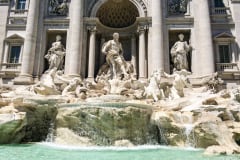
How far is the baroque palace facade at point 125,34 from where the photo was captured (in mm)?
21141

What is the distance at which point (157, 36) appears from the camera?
2123 centimetres

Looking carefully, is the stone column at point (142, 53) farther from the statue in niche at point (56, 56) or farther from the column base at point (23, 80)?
the column base at point (23, 80)

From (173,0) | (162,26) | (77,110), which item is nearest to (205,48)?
(162,26)

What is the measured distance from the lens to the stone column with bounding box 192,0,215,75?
800 inches

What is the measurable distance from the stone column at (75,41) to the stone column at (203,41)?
9.30 metres

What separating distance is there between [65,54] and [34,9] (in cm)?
483

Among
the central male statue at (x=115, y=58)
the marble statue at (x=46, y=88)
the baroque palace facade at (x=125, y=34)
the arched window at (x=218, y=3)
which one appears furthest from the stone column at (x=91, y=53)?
the arched window at (x=218, y=3)

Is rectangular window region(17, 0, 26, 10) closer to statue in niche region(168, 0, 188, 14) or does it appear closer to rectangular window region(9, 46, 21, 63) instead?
rectangular window region(9, 46, 21, 63)

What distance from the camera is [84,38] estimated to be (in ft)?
73.5

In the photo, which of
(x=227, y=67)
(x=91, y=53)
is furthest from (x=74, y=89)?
(x=227, y=67)

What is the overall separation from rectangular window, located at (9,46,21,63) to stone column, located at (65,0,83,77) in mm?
4692

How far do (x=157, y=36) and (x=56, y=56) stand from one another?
836cm

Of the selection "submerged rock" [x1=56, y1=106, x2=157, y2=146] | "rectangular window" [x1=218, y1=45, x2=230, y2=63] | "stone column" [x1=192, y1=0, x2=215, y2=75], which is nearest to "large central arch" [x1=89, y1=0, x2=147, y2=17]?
"stone column" [x1=192, y1=0, x2=215, y2=75]

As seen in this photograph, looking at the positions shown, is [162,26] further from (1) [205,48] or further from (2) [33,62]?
(2) [33,62]
